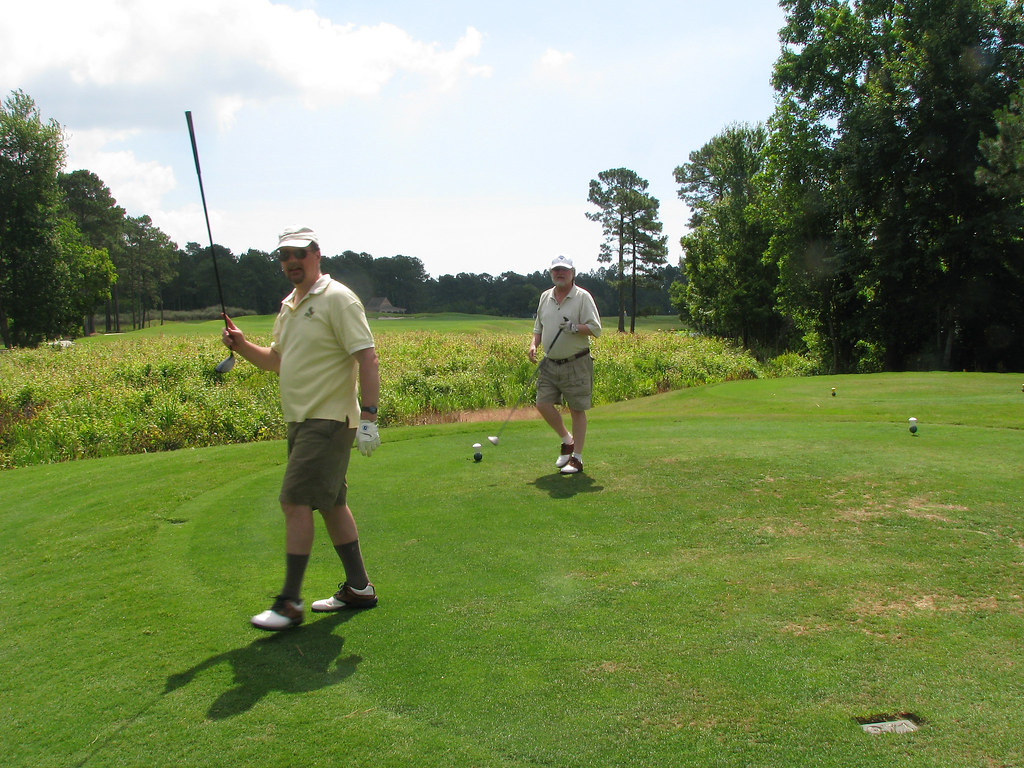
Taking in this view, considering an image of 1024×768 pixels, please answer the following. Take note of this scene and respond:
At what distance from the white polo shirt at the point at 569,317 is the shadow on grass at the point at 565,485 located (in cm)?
132

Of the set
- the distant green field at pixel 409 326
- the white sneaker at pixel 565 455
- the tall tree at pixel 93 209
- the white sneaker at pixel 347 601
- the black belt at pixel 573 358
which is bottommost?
the distant green field at pixel 409 326

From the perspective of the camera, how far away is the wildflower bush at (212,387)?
12.9 metres

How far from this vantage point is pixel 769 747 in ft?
8.79

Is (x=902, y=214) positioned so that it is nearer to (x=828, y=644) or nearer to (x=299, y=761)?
(x=828, y=644)

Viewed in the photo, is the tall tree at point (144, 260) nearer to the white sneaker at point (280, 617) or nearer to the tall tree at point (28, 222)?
the tall tree at point (28, 222)

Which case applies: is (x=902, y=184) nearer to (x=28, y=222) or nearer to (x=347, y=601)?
(x=347, y=601)

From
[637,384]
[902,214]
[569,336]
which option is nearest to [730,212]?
[902,214]

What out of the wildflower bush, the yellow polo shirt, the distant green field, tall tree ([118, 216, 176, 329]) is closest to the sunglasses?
the yellow polo shirt

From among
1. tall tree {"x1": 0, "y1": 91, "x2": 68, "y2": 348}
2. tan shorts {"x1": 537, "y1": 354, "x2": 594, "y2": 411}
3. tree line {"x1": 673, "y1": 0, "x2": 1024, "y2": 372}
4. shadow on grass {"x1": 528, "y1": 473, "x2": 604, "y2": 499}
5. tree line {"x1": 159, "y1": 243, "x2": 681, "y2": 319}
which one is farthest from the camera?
tree line {"x1": 159, "y1": 243, "x2": 681, "y2": 319}

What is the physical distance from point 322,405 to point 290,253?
0.88 meters

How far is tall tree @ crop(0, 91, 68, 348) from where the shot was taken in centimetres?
4166

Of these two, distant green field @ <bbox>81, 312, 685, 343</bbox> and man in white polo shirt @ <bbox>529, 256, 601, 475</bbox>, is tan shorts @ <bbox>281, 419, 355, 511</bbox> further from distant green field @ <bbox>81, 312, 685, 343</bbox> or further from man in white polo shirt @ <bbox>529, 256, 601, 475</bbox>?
distant green field @ <bbox>81, 312, 685, 343</bbox>

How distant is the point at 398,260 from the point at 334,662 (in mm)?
115517

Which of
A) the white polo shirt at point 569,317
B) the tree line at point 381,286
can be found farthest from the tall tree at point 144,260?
the white polo shirt at point 569,317
